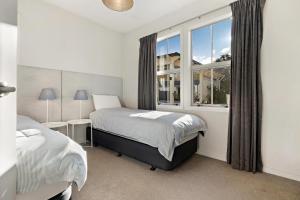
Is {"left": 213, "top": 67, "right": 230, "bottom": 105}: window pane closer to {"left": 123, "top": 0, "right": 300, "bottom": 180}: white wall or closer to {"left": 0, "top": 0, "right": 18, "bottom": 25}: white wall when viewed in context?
{"left": 123, "top": 0, "right": 300, "bottom": 180}: white wall

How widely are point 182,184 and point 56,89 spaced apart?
9.44ft

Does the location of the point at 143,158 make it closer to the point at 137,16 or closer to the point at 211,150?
the point at 211,150

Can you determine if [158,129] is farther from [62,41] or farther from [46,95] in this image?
[62,41]

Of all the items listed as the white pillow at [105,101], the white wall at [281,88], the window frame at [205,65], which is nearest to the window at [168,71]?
the window frame at [205,65]

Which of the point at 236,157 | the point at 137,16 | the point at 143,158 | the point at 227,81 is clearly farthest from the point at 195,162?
the point at 137,16

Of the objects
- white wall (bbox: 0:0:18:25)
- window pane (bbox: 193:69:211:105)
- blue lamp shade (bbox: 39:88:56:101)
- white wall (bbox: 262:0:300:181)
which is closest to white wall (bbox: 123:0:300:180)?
white wall (bbox: 262:0:300:181)

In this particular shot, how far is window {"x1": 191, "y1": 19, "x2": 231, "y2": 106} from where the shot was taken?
276 cm

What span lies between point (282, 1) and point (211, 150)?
2.42m

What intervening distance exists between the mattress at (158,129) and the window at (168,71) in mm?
998

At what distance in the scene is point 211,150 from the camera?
2.78 metres

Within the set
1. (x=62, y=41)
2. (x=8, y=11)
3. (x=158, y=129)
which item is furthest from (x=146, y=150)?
(x=62, y=41)

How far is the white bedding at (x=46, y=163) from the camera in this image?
959 millimetres

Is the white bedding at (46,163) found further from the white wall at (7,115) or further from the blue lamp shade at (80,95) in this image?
the blue lamp shade at (80,95)

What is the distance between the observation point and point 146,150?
226cm
